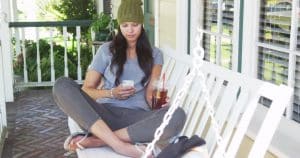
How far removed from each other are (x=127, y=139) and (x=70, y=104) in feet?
1.14

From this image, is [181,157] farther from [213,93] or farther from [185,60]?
[185,60]

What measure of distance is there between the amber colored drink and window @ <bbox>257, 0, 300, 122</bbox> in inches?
20.7

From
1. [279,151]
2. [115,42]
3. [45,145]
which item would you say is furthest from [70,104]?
[45,145]

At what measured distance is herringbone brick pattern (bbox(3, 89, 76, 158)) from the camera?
409cm

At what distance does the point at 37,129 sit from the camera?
473 centimetres

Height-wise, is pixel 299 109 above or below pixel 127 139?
above

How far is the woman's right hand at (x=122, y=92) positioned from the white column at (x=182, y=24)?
1.12 metres

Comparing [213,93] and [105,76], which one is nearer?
[213,93]

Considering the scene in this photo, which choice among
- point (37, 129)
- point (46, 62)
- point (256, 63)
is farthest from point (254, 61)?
point (46, 62)

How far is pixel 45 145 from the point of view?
425 centimetres

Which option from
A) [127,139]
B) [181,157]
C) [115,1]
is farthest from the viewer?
[115,1]

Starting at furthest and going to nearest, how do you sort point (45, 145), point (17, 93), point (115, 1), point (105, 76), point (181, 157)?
point (115, 1) → point (17, 93) → point (45, 145) → point (105, 76) → point (181, 157)

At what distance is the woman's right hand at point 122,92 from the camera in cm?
272

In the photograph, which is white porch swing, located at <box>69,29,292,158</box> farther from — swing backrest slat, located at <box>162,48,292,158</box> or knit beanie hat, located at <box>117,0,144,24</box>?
knit beanie hat, located at <box>117,0,144,24</box>
